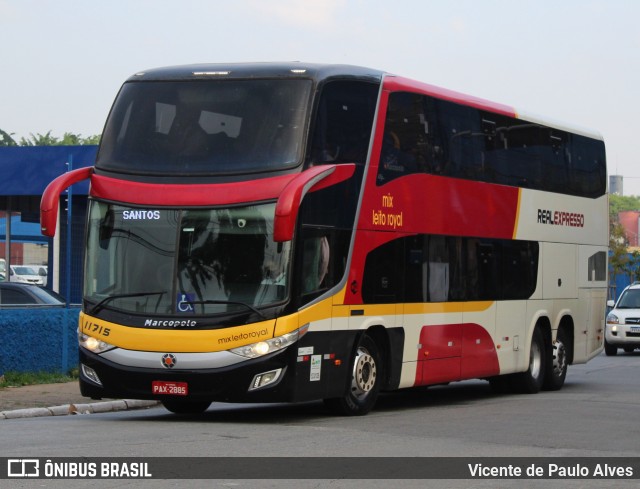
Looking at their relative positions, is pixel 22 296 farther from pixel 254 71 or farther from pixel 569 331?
pixel 254 71

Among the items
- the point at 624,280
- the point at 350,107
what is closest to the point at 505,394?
the point at 350,107

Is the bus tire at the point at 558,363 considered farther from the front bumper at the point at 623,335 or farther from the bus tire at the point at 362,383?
the front bumper at the point at 623,335

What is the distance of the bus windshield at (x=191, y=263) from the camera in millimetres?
14477

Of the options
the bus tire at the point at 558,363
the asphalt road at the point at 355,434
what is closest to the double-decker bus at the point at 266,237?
the asphalt road at the point at 355,434

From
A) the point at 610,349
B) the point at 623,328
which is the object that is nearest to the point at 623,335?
the point at 623,328

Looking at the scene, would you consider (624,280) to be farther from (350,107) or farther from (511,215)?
(350,107)

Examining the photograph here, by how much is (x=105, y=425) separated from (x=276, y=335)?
7.36 ft

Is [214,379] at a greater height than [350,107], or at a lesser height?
lesser

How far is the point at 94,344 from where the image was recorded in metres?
15.0

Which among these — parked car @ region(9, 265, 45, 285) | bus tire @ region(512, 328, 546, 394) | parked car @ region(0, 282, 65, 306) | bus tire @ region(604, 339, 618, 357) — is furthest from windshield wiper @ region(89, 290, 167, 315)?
parked car @ region(9, 265, 45, 285)

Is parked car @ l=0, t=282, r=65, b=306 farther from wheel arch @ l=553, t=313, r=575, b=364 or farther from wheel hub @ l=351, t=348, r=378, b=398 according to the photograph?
wheel hub @ l=351, t=348, r=378, b=398

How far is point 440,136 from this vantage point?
18.2 meters

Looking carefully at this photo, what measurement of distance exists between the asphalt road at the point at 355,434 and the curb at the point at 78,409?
37 centimetres

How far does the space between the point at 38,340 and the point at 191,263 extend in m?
7.67
